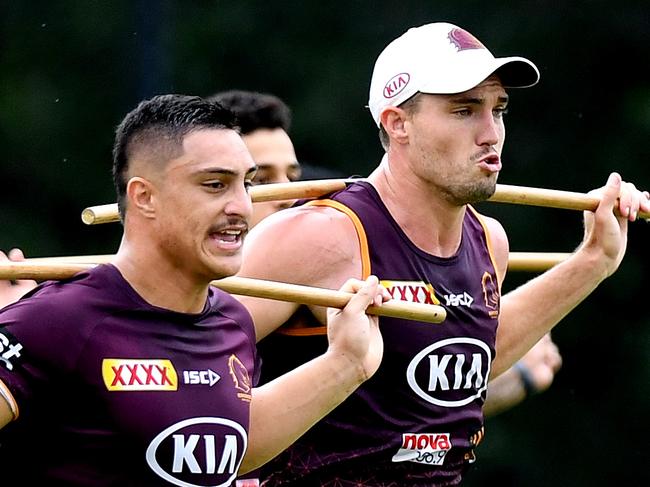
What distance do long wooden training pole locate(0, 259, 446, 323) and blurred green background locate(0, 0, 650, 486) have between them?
5.97 meters

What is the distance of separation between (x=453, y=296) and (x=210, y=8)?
6.59 meters

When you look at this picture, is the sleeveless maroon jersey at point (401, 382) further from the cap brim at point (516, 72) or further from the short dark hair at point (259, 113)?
the short dark hair at point (259, 113)

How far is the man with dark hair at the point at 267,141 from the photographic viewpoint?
24.0 feet

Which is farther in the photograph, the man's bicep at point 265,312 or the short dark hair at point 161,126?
the man's bicep at point 265,312

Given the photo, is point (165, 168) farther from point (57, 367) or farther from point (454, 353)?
point (454, 353)

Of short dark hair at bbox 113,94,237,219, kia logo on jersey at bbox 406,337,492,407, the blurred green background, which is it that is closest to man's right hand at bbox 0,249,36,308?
short dark hair at bbox 113,94,237,219

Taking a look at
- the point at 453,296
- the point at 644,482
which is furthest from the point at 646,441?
the point at 453,296

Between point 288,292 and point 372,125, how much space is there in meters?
7.14

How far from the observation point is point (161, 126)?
16.3 ft

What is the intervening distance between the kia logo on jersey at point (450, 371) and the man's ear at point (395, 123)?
2.27ft

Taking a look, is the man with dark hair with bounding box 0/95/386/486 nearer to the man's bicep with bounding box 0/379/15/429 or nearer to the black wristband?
the man's bicep with bounding box 0/379/15/429

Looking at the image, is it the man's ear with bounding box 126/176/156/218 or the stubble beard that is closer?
the man's ear with bounding box 126/176/156/218

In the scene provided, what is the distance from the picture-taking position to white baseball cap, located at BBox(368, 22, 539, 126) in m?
5.99

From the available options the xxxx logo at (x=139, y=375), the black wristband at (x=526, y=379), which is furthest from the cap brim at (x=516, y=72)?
the black wristband at (x=526, y=379)
